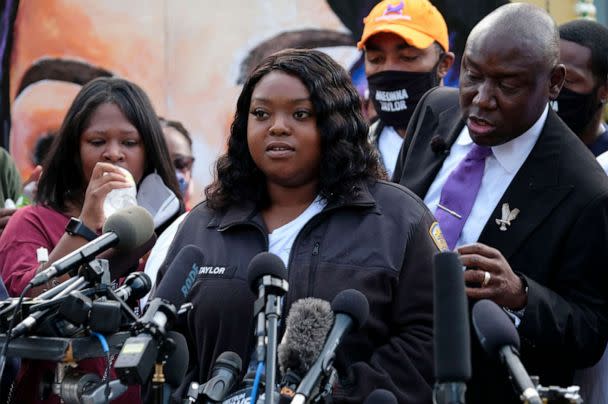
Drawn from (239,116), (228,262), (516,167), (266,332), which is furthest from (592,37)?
(266,332)

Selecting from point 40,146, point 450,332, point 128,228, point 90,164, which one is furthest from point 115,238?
point 40,146

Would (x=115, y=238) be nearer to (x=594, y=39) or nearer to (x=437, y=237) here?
(x=437, y=237)

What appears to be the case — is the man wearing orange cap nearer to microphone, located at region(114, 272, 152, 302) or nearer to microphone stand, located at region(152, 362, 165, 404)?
microphone, located at region(114, 272, 152, 302)

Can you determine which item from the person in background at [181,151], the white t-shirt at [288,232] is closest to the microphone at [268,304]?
the white t-shirt at [288,232]

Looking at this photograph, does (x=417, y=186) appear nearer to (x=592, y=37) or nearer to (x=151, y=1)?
(x=592, y=37)

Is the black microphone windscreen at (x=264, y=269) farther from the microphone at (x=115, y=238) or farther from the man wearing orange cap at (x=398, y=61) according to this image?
the man wearing orange cap at (x=398, y=61)

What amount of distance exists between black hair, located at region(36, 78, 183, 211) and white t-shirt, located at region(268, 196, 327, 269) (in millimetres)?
1420

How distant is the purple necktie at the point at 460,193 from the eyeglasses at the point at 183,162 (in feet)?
12.5

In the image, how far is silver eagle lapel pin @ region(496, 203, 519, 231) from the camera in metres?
4.90

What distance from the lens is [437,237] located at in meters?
4.61

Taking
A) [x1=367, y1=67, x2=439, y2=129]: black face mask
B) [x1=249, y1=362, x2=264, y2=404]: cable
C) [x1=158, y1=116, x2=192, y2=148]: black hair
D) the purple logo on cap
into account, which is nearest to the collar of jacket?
[x1=249, y1=362, x2=264, y2=404]: cable

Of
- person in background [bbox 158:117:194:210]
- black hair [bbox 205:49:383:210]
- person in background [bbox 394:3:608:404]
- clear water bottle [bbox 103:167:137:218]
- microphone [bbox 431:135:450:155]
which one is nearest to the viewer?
person in background [bbox 394:3:608:404]

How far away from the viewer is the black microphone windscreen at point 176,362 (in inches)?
147

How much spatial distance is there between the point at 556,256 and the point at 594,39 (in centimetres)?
184
